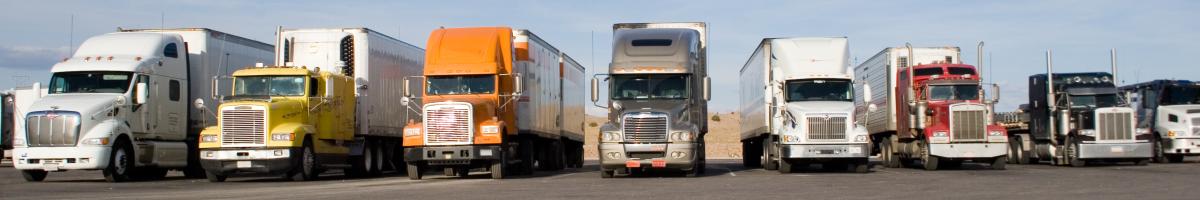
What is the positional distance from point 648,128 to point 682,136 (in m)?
0.77

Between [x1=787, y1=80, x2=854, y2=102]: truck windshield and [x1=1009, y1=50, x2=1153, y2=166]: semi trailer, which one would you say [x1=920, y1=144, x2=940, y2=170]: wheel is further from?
[x1=1009, y1=50, x2=1153, y2=166]: semi trailer

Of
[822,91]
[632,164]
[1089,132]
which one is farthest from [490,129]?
[1089,132]

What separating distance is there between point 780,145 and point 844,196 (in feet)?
38.3

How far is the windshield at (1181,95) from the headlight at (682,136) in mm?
21347

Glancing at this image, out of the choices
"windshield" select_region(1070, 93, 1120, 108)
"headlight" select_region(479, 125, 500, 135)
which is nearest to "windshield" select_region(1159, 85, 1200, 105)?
"windshield" select_region(1070, 93, 1120, 108)

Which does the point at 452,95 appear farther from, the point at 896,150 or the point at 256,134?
the point at 896,150

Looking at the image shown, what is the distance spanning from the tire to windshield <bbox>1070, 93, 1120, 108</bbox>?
950 cm

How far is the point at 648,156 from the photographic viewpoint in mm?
28797

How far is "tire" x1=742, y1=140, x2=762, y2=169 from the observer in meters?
39.4

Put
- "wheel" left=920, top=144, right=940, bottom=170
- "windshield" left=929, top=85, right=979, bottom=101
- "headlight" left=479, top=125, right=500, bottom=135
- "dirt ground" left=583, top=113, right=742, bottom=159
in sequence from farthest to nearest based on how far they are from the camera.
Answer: "dirt ground" left=583, top=113, right=742, bottom=159 → "windshield" left=929, top=85, right=979, bottom=101 → "wheel" left=920, top=144, right=940, bottom=170 → "headlight" left=479, top=125, right=500, bottom=135

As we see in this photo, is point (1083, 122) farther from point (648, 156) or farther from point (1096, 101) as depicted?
point (648, 156)

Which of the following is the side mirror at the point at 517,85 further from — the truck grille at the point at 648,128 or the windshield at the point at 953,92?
the windshield at the point at 953,92

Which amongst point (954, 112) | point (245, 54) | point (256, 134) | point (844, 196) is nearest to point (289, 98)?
point (256, 134)

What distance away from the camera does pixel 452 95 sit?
29.5 meters
